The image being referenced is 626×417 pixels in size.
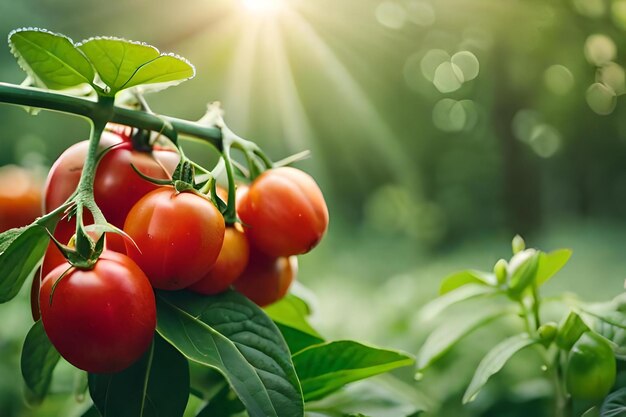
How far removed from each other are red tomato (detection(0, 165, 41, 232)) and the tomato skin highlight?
1.40 feet

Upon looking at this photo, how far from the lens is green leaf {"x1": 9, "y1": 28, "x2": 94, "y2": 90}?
1.11ft

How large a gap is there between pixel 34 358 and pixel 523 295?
302mm

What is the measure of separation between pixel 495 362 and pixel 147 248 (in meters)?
0.21


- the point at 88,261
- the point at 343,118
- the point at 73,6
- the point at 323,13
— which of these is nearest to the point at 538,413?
the point at 88,261

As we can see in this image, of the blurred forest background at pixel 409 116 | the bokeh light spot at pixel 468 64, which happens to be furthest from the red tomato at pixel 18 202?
the bokeh light spot at pixel 468 64

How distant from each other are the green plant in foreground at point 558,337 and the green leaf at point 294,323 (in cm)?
8

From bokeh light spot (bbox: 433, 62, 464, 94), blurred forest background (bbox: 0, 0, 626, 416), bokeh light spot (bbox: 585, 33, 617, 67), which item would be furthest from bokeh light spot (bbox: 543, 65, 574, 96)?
bokeh light spot (bbox: 433, 62, 464, 94)

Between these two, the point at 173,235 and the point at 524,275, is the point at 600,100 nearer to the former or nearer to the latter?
the point at 524,275

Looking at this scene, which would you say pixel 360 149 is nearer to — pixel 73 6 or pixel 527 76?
pixel 527 76

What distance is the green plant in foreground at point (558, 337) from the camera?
1.21ft

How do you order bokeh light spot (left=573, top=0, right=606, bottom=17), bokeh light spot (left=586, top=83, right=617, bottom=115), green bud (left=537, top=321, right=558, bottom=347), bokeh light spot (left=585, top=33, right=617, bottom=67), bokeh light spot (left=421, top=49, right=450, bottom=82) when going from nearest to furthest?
green bud (left=537, top=321, right=558, bottom=347), bokeh light spot (left=585, top=33, right=617, bottom=67), bokeh light spot (left=573, top=0, right=606, bottom=17), bokeh light spot (left=586, top=83, right=617, bottom=115), bokeh light spot (left=421, top=49, right=450, bottom=82)

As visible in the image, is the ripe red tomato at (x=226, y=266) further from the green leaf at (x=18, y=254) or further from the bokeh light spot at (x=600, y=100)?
the bokeh light spot at (x=600, y=100)

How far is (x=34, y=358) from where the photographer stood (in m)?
0.38

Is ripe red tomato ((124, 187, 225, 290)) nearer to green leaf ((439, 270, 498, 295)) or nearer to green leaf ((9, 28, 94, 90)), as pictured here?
green leaf ((9, 28, 94, 90))
